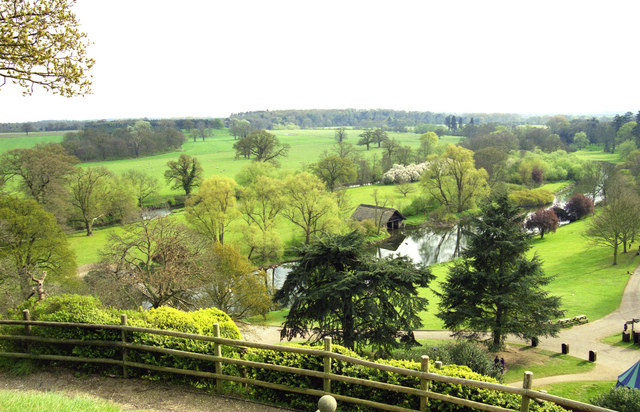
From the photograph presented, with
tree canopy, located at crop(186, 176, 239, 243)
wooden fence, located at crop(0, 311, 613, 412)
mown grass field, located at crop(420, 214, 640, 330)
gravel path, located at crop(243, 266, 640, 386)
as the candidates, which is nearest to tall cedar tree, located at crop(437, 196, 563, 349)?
gravel path, located at crop(243, 266, 640, 386)

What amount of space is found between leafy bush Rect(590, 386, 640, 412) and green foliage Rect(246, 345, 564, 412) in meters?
4.22

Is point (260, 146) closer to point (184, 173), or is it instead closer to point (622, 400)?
point (184, 173)

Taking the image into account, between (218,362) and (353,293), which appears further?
(353,293)

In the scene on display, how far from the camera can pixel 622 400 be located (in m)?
11.0

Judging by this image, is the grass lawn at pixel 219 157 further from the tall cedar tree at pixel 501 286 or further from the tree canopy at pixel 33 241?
the tall cedar tree at pixel 501 286

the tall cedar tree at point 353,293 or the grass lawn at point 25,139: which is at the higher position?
the grass lawn at point 25,139

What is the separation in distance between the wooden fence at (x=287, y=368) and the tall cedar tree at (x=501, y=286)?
1315 centimetres

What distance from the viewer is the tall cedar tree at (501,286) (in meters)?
20.2

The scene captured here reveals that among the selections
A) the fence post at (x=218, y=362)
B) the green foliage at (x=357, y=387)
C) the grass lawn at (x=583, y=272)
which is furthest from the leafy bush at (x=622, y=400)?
the grass lawn at (x=583, y=272)

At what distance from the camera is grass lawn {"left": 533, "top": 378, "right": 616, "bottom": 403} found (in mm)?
15820

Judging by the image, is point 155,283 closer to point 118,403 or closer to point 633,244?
point 118,403

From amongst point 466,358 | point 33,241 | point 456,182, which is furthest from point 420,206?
point 33,241

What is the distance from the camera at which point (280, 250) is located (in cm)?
4122

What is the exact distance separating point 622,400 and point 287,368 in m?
9.00
